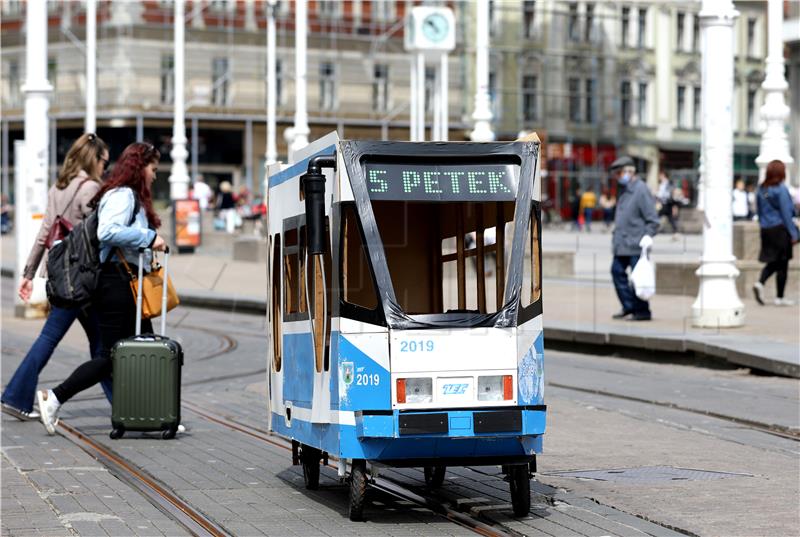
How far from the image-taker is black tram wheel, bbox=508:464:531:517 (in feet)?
25.4

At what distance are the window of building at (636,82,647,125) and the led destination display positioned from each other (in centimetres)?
6636

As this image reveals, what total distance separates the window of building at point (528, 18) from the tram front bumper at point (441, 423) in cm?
6360

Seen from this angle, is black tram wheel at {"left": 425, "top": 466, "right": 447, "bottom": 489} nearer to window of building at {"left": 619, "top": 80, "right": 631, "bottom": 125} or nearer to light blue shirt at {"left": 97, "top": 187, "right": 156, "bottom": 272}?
light blue shirt at {"left": 97, "top": 187, "right": 156, "bottom": 272}

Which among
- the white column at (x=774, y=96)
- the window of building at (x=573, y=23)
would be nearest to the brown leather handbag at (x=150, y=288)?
the white column at (x=774, y=96)

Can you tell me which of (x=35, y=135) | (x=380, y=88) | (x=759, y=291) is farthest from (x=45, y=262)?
(x=380, y=88)

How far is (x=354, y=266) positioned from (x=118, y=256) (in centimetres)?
365

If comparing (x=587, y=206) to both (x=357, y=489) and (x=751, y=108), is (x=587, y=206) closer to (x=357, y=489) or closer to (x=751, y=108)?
(x=751, y=108)

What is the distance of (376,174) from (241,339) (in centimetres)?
1317

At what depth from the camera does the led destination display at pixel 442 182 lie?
7.77 meters

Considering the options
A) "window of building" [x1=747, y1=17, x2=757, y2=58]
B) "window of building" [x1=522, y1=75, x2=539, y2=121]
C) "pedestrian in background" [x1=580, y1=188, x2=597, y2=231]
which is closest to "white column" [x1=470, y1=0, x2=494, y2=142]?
"pedestrian in background" [x1=580, y1=188, x2=597, y2=231]

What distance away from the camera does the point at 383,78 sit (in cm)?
6912

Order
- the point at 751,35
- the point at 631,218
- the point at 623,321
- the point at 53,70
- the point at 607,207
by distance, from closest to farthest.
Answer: the point at 631,218 → the point at 623,321 → the point at 607,207 → the point at 53,70 → the point at 751,35

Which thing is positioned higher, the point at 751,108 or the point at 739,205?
the point at 751,108

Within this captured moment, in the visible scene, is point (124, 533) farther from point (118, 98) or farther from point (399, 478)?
point (118, 98)
